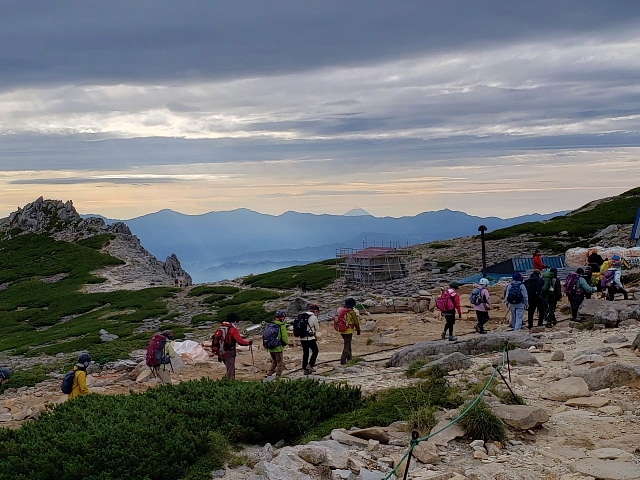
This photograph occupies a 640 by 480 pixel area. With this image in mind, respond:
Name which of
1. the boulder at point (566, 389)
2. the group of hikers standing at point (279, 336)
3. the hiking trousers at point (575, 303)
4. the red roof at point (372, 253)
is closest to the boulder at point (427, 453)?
the boulder at point (566, 389)

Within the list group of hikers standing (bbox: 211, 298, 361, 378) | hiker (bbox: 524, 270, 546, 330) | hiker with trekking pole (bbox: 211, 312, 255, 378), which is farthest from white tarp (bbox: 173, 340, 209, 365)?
hiker (bbox: 524, 270, 546, 330)

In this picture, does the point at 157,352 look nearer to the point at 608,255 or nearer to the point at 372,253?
the point at 608,255

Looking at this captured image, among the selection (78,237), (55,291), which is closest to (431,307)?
(55,291)

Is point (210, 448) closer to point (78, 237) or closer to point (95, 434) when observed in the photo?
point (95, 434)

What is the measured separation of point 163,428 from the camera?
12.0m

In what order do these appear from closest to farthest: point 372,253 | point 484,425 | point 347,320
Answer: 1. point 484,425
2. point 347,320
3. point 372,253

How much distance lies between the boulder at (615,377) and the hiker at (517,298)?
29.4ft

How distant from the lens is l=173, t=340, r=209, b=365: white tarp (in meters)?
26.1

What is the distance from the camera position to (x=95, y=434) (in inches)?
462

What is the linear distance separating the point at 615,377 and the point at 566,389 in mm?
1069

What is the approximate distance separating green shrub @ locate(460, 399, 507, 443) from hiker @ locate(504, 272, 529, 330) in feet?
39.6

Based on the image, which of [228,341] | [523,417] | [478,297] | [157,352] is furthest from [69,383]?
[478,297]

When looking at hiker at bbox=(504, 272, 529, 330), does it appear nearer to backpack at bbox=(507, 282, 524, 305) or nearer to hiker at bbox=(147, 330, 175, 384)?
backpack at bbox=(507, 282, 524, 305)

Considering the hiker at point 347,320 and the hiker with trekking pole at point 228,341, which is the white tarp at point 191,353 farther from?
the hiker at point 347,320
